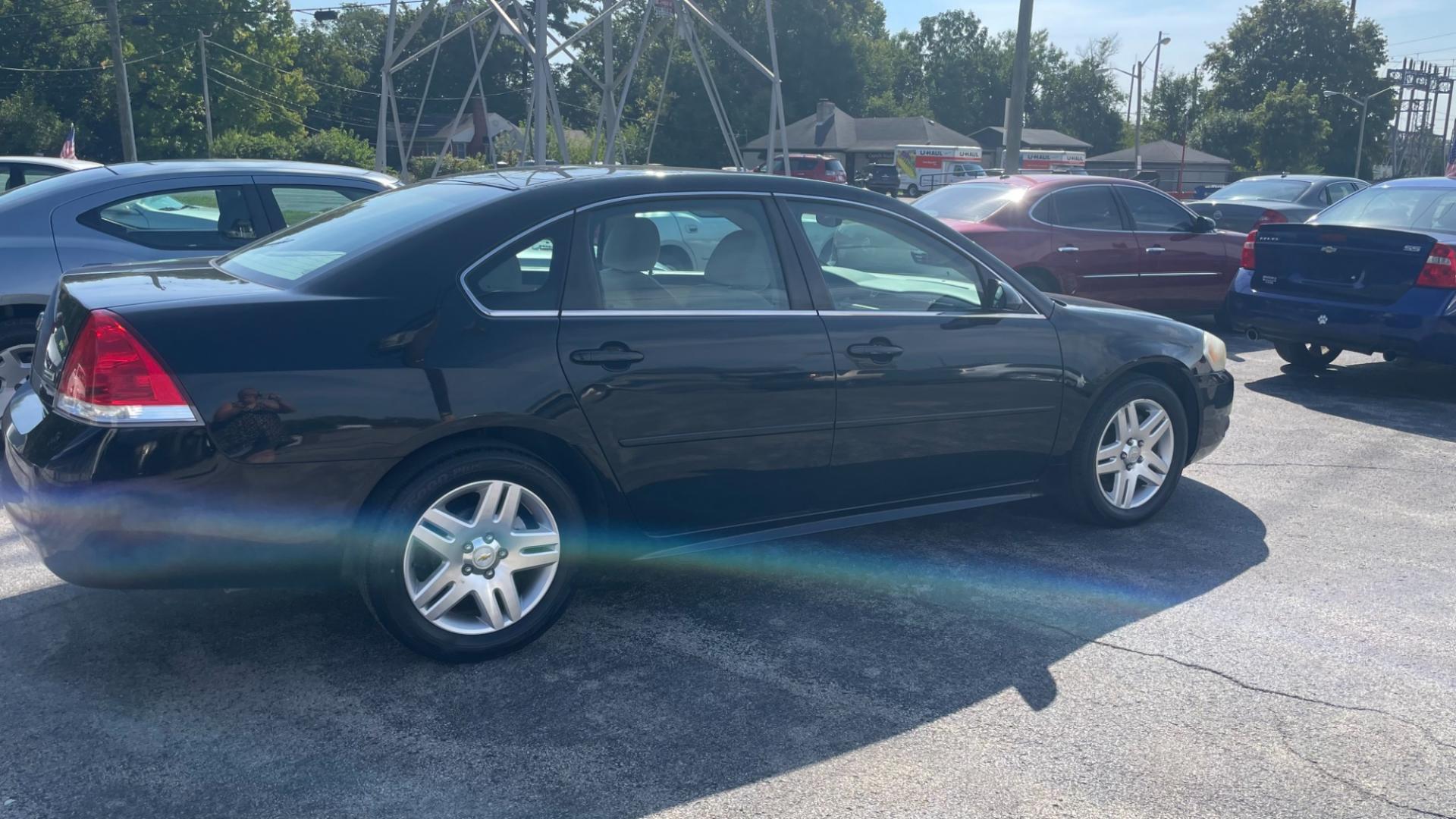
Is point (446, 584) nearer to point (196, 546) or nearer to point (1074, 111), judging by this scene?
point (196, 546)

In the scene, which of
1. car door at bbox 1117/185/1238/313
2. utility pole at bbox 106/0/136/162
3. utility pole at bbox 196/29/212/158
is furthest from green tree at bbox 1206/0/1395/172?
car door at bbox 1117/185/1238/313

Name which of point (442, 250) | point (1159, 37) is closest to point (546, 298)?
point (442, 250)

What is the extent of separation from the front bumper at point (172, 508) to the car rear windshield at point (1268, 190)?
14673 mm

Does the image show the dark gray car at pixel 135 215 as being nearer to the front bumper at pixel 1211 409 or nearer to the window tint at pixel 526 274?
the window tint at pixel 526 274

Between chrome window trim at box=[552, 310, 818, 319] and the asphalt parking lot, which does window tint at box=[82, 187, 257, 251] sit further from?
chrome window trim at box=[552, 310, 818, 319]

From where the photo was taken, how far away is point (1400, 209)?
915 centimetres

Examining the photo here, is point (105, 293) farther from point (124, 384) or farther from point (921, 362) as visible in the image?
point (921, 362)

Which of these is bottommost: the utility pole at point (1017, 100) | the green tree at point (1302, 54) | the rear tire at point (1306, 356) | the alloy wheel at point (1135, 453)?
the rear tire at point (1306, 356)

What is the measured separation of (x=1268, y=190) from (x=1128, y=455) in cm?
1204

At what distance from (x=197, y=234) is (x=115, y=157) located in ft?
172

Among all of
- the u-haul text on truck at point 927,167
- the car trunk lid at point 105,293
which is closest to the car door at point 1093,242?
the car trunk lid at point 105,293

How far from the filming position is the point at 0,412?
6191 millimetres

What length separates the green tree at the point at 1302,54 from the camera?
7344 centimetres

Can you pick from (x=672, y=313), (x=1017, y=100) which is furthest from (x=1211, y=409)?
(x=1017, y=100)
